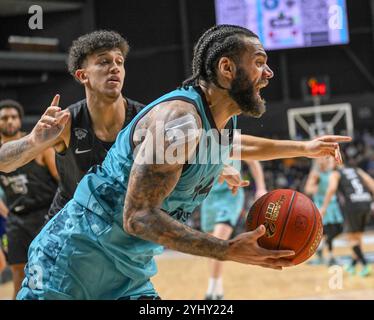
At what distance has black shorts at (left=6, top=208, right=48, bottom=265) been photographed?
4977 mm

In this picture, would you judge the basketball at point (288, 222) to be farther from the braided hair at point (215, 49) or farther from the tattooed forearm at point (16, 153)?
the tattooed forearm at point (16, 153)

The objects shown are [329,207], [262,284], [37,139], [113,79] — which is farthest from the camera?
[329,207]

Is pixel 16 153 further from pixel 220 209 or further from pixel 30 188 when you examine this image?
pixel 220 209

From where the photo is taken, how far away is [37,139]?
9.77 ft

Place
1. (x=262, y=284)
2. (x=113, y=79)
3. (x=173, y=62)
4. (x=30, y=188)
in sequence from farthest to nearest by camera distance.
→ (x=173, y=62) → (x=262, y=284) → (x=30, y=188) → (x=113, y=79)

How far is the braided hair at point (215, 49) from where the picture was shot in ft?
8.34

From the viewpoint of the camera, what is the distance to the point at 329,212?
29.1 feet

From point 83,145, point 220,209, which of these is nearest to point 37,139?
point 83,145

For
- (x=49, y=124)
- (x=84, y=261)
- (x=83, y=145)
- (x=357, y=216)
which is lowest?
(x=357, y=216)

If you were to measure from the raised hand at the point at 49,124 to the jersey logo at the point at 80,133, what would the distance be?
0.54 m

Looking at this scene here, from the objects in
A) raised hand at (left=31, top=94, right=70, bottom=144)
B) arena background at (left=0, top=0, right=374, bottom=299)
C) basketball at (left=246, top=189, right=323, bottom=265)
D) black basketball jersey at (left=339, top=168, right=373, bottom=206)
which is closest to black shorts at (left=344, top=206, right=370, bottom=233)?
black basketball jersey at (left=339, top=168, right=373, bottom=206)

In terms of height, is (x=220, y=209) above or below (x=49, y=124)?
below

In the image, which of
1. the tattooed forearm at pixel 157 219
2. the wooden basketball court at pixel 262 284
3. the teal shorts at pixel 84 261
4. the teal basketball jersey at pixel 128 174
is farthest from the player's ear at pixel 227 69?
the wooden basketball court at pixel 262 284

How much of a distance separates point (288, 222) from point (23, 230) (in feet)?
9.60
